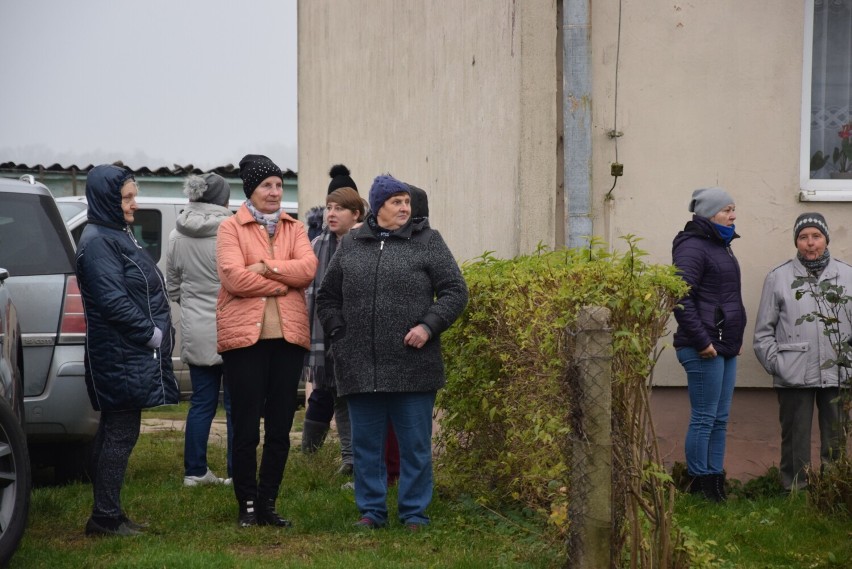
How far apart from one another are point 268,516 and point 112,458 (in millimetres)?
892

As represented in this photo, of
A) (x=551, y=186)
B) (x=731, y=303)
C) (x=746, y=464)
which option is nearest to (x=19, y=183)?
(x=551, y=186)

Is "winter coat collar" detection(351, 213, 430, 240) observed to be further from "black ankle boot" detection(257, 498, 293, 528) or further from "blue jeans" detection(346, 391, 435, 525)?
"black ankle boot" detection(257, 498, 293, 528)

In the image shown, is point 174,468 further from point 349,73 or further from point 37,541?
point 349,73

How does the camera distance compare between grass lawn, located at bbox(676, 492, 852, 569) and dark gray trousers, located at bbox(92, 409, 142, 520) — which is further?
dark gray trousers, located at bbox(92, 409, 142, 520)

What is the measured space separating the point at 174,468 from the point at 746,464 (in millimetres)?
4009

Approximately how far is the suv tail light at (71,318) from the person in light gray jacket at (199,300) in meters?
0.70

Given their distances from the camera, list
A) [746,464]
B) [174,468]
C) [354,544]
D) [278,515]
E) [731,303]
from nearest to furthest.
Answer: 1. [354,544]
2. [278,515]
3. [731,303]
4. [746,464]
5. [174,468]

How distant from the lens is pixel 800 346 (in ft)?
25.6

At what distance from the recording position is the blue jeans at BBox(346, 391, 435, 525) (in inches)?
255

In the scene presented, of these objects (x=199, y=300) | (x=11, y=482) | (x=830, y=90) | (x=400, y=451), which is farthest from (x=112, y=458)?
(x=830, y=90)

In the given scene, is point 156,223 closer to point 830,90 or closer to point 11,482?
point 830,90

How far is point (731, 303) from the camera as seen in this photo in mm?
7699

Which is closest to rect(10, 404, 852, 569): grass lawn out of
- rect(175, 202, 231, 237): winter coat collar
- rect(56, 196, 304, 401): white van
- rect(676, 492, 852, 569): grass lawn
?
rect(676, 492, 852, 569): grass lawn

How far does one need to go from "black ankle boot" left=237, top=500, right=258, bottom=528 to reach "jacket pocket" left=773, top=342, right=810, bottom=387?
11.3 ft
